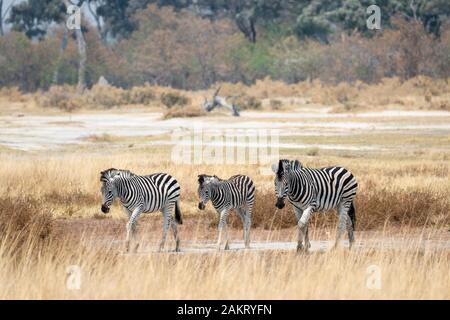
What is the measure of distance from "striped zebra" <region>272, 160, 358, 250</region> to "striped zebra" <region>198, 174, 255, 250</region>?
34.4 inches

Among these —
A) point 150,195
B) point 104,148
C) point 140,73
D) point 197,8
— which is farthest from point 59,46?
point 150,195

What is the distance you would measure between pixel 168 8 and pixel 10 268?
6278cm

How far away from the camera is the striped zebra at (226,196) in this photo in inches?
541

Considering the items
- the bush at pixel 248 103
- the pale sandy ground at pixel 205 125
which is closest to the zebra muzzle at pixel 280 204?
the pale sandy ground at pixel 205 125

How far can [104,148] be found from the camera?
100 ft

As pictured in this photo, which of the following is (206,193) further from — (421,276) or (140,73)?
(140,73)

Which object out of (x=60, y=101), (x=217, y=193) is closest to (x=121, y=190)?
(x=217, y=193)

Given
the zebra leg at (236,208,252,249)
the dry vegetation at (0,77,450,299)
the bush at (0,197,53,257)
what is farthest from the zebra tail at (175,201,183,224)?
the bush at (0,197,53,257)

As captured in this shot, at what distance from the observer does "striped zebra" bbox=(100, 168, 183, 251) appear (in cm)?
1336

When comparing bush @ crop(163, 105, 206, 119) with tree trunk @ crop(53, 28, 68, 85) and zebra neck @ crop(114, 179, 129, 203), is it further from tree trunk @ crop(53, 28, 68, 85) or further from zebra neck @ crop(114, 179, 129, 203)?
zebra neck @ crop(114, 179, 129, 203)

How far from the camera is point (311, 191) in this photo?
1327 cm

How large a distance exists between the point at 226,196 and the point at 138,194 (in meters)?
1.08

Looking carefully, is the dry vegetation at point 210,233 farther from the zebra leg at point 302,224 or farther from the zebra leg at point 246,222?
the zebra leg at point 246,222

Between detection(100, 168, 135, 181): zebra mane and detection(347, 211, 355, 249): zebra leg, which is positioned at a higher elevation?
detection(100, 168, 135, 181): zebra mane
